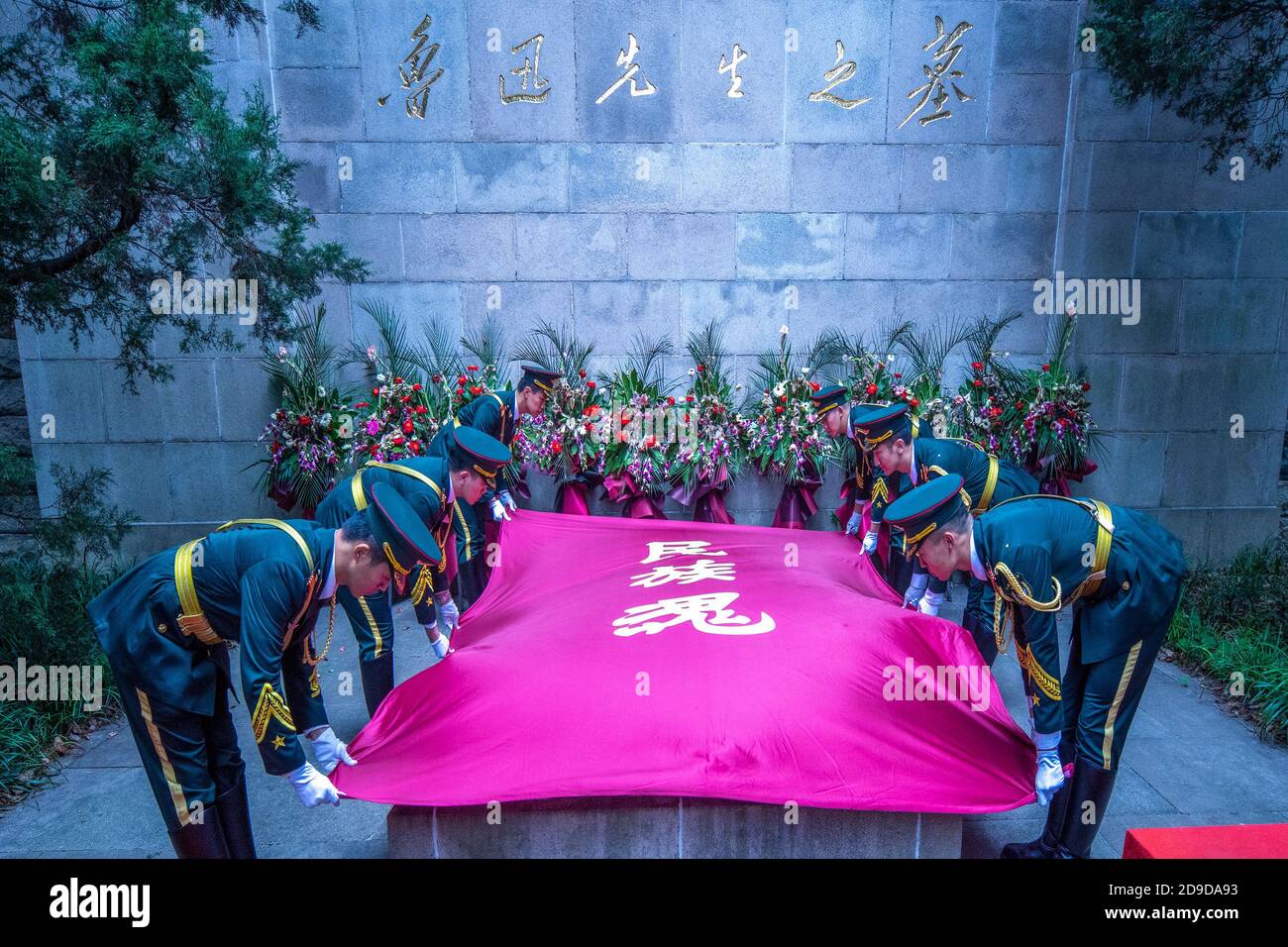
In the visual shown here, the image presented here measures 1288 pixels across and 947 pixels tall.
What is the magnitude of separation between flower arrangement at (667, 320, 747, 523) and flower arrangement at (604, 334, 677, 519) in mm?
85

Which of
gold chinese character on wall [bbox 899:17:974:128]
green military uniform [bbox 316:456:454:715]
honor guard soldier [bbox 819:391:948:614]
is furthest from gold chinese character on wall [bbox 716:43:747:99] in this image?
green military uniform [bbox 316:456:454:715]

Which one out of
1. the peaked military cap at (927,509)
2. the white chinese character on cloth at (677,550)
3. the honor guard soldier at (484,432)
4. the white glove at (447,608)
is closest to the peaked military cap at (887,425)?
the white chinese character on cloth at (677,550)

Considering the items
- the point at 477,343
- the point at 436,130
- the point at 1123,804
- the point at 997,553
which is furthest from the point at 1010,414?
the point at 436,130

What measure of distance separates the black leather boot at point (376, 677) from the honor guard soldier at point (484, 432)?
3.20ft

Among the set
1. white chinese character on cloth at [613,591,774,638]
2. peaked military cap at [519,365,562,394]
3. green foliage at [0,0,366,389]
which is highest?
green foliage at [0,0,366,389]

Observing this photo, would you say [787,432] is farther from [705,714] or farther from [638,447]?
[705,714]

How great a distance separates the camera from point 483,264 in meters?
5.57

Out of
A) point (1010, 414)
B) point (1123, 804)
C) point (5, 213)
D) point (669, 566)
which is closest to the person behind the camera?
point (5, 213)

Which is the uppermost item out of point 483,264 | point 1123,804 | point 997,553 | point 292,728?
point 483,264

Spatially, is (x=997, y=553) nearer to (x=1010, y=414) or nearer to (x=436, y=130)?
(x=1010, y=414)

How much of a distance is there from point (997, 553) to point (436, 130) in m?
4.77

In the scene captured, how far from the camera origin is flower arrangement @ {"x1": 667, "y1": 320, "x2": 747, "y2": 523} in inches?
207

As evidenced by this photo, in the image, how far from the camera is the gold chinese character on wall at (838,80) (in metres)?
5.43

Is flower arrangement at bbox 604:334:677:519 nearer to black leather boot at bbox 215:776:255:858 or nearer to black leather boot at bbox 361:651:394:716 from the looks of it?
black leather boot at bbox 361:651:394:716
